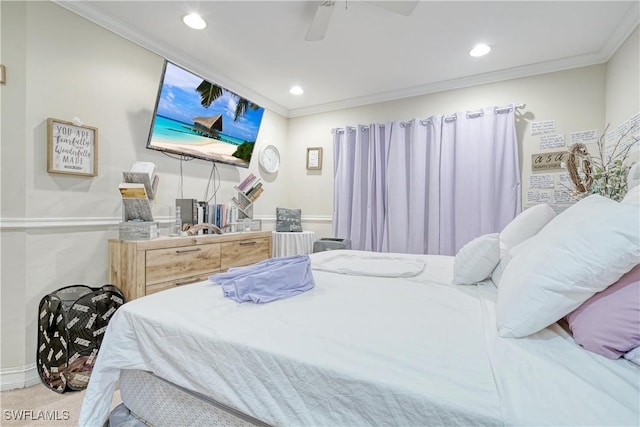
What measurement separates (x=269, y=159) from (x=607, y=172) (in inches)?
126

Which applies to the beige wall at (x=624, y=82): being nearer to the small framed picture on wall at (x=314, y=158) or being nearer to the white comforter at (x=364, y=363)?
the white comforter at (x=364, y=363)

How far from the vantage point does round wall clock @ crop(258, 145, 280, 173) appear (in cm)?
376

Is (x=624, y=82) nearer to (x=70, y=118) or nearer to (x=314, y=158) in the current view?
(x=314, y=158)

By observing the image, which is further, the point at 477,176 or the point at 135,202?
the point at 477,176

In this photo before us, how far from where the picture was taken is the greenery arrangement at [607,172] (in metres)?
1.82

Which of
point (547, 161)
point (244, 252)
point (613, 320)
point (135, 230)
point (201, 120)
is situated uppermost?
point (201, 120)

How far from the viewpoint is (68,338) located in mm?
1761

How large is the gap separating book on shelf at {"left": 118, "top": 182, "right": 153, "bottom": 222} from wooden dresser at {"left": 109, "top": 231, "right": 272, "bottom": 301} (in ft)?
0.65

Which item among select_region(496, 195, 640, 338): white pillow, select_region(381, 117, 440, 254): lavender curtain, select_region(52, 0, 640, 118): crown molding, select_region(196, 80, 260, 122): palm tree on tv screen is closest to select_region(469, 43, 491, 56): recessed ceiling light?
select_region(52, 0, 640, 118): crown molding

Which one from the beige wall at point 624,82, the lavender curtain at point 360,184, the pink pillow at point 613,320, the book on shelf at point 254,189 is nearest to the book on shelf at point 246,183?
the book on shelf at point 254,189

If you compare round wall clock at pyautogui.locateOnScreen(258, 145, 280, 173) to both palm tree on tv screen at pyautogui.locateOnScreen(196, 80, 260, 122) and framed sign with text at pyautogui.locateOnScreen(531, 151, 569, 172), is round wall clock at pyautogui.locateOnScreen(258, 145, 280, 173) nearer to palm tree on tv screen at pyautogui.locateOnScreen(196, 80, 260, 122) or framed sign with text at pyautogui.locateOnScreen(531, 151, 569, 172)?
palm tree on tv screen at pyautogui.locateOnScreen(196, 80, 260, 122)

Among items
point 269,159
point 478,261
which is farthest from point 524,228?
point 269,159

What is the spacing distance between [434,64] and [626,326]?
8.86 feet

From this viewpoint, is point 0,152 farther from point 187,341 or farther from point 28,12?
point 187,341
